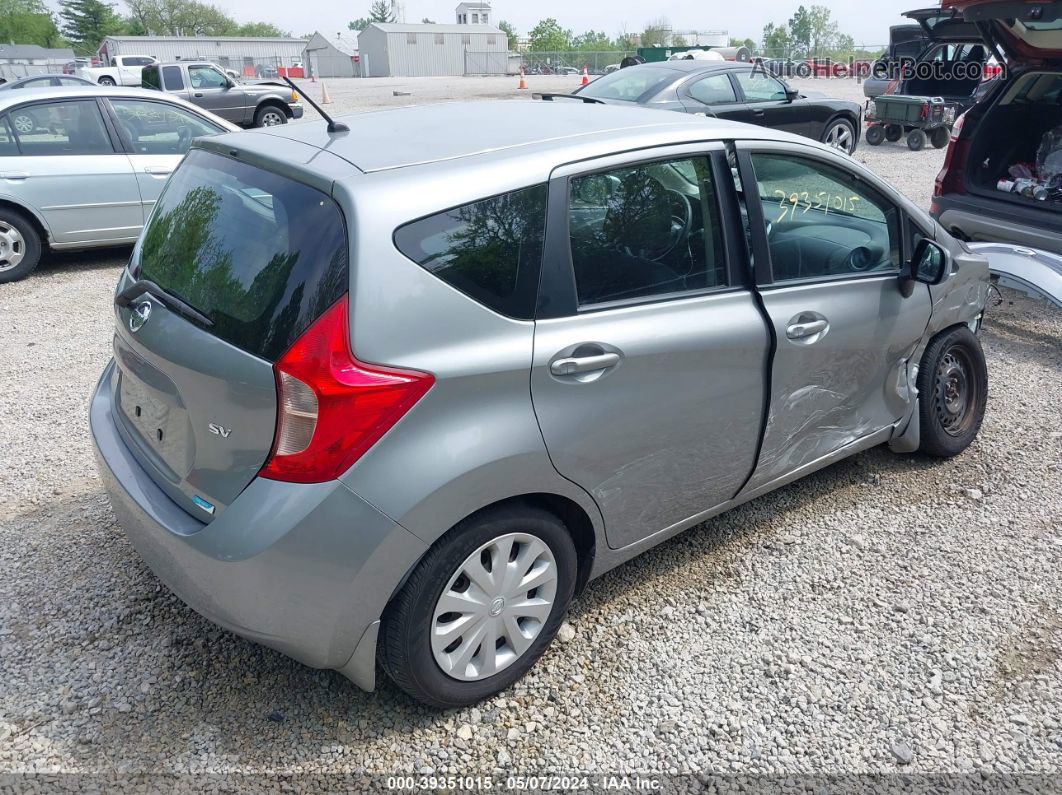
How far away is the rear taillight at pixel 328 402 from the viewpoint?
2143mm

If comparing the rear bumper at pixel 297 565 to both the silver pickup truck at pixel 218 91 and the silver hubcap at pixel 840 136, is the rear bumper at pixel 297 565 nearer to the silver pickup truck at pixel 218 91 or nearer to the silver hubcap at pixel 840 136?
the silver hubcap at pixel 840 136

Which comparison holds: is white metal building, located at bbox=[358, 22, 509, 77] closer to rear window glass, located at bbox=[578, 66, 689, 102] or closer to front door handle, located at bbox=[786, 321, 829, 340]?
rear window glass, located at bbox=[578, 66, 689, 102]

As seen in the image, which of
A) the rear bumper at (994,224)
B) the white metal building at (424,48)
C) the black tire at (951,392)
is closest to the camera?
the black tire at (951,392)

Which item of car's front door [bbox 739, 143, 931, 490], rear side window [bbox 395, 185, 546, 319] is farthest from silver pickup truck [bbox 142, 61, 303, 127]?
rear side window [bbox 395, 185, 546, 319]

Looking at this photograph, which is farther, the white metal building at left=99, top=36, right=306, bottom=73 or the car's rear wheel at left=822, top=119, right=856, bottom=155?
the white metal building at left=99, top=36, right=306, bottom=73

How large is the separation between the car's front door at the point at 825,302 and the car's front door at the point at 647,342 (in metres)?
0.14

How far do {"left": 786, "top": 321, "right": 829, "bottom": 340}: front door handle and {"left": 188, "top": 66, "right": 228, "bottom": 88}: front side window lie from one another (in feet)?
62.6

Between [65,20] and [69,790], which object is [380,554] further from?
[65,20]

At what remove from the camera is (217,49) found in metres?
74.7

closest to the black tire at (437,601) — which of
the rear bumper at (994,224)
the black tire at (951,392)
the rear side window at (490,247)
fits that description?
the rear side window at (490,247)

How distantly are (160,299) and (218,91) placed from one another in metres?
18.6

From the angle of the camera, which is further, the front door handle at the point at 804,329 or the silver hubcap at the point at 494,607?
the front door handle at the point at 804,329

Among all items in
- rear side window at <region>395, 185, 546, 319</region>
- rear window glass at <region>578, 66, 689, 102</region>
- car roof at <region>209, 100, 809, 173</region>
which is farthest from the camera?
rear window glass at <region>578, 66, 689, 102</region>

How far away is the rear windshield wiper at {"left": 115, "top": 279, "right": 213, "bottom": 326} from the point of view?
2445 mm
